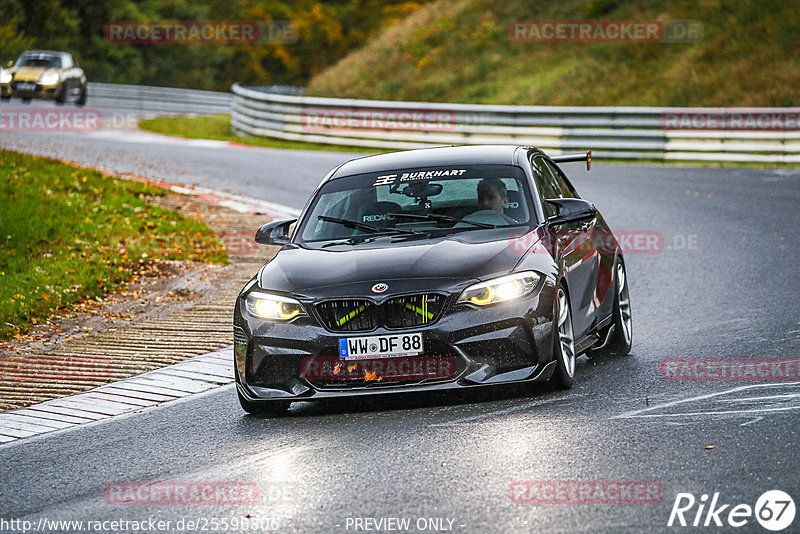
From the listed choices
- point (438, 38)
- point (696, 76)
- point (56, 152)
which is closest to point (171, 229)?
point (56, 152)

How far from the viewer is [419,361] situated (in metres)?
7.35

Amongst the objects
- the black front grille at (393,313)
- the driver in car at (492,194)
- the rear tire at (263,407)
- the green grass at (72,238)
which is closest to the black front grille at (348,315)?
the black front grille at (393,313)

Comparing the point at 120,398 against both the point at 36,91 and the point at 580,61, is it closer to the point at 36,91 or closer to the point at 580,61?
the point at 580,61

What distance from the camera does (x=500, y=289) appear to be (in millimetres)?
7504

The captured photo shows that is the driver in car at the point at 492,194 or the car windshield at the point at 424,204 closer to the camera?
the car windshield at the point at 424,204

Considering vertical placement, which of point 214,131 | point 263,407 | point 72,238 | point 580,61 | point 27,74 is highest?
point 263,407

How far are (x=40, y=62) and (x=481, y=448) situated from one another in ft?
121

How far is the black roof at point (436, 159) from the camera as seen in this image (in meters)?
8.96

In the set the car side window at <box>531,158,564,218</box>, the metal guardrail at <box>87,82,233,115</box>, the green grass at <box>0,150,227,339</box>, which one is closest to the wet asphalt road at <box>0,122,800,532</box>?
the car side window at <box>531,158,564,218</box>

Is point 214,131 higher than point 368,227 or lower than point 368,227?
lower

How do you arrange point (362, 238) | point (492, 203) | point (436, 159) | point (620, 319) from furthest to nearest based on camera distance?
1. point (620, 319)
2. point (436, 159)
3. point (492, 203)
4. point (362, 238)

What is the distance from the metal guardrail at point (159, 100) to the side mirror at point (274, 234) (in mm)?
38744

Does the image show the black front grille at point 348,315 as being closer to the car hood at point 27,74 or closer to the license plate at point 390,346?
the license plate at point 390,346

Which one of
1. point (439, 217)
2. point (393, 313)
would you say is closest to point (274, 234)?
point (439, 217)
